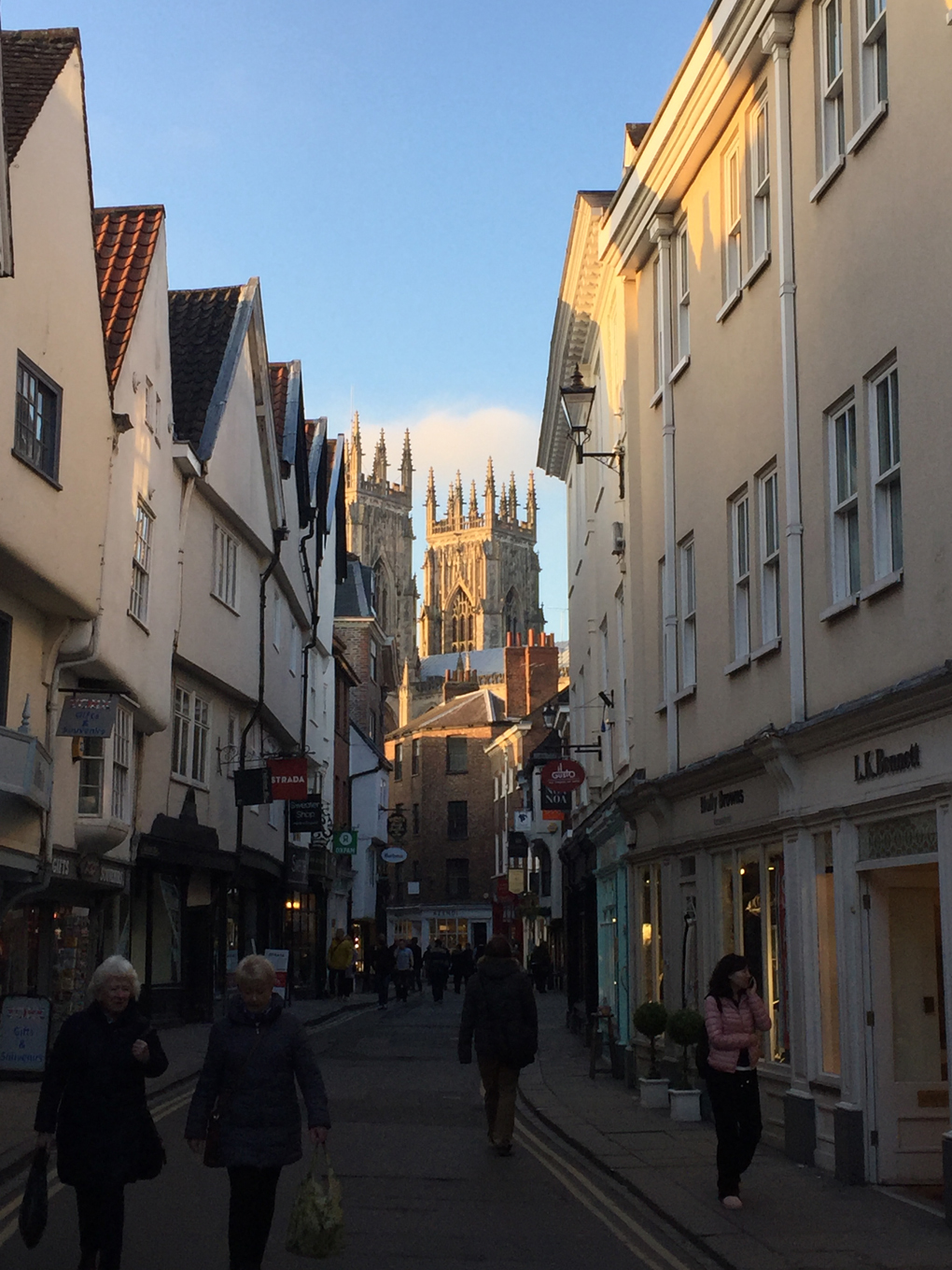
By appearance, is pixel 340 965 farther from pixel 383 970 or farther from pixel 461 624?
pixel 461 624

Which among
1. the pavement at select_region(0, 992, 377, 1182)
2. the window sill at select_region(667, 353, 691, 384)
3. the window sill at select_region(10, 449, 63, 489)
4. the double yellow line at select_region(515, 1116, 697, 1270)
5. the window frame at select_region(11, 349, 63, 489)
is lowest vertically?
the double yellow line at select_region(515, 1116, 697, 1270)

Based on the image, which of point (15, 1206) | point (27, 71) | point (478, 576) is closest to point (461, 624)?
point (478, 576)

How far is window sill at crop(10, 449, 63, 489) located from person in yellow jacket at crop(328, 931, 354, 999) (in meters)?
23.1

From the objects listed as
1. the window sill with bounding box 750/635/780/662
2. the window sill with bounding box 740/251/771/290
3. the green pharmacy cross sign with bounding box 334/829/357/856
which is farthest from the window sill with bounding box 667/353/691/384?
the green pharmacy cross sign with bounding box 334/829/357/856

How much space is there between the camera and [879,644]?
1157cm

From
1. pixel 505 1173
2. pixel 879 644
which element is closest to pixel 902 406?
pixel 879 644

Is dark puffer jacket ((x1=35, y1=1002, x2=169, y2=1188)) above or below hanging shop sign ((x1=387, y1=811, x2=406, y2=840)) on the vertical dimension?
below

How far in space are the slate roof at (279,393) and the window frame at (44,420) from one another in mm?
15631

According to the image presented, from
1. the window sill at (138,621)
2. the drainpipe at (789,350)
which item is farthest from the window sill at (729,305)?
the window sill at (138,621)

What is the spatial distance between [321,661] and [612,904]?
2127cm

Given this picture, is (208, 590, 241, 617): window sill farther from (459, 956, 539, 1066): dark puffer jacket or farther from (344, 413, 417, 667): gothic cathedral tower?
(344, 413, 417, 667): gothic cathedral tower

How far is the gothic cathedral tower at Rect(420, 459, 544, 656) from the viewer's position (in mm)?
166500

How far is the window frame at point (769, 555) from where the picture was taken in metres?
14.6

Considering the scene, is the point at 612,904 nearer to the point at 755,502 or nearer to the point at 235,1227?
the point at 755,502
